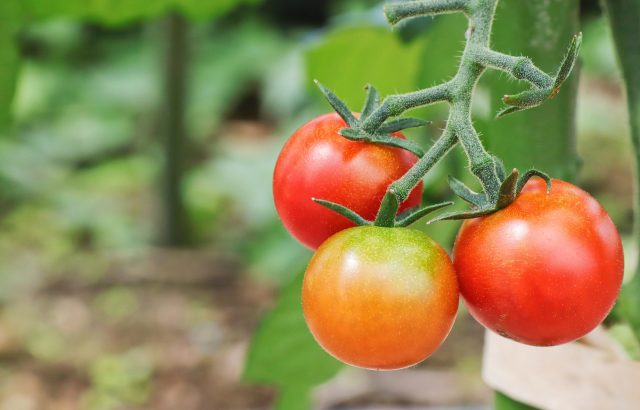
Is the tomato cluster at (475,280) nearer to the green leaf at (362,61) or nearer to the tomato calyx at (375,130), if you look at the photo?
the tomato calyx at (375,130)

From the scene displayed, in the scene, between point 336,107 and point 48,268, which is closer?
point 336,107

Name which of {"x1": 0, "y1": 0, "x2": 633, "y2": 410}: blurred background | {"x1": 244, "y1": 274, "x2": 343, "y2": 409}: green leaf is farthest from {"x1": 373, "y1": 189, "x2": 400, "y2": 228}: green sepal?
{"x1": 244, "y1": 274, "x2": 343, "y2": 409}: green leaf

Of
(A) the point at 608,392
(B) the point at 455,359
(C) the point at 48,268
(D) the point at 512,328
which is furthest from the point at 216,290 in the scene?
(D) the point at 512,328

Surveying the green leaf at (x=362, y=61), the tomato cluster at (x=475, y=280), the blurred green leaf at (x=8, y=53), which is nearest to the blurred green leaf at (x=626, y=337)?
the tomato cluster at (x=475, y=280)

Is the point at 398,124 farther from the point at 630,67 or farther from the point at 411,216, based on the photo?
the point at 630,67

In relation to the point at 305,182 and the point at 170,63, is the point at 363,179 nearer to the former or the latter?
the point at 305,182

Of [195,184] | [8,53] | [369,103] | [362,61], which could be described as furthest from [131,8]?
[195,184]

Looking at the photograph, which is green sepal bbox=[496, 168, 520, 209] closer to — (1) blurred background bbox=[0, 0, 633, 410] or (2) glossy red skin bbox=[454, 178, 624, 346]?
(2) glossy red skin bbox=[454, 178, 624, 346]
